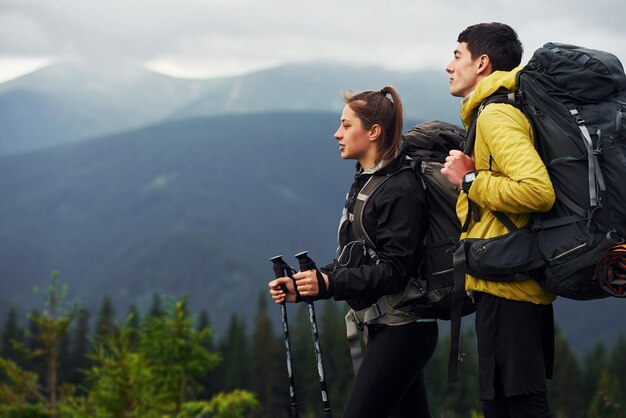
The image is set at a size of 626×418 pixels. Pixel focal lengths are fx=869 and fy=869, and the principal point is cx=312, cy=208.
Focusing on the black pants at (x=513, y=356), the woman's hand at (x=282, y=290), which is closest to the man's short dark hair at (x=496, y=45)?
the black pants at (x=513, y=356)

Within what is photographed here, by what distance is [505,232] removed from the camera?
11.2 ft

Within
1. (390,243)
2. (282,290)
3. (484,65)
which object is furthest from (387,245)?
(484,65)

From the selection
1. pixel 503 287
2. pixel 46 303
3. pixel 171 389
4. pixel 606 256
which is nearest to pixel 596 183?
pixel 606 256

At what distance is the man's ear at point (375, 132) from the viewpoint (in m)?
4.13

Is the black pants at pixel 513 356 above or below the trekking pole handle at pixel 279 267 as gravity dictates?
below

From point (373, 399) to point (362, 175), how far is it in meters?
1.04

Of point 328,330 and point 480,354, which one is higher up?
point 328,330

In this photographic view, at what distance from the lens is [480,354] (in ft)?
11.1

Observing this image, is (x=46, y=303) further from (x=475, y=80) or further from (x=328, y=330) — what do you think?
(x=328, y=330)

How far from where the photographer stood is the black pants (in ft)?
10.9

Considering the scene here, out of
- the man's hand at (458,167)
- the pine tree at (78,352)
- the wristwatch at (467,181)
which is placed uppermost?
the pine tree at (78,352)

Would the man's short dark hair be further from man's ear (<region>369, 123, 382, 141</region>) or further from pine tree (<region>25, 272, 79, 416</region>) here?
pine tree (<region>25, 272, 79, 416</region>)

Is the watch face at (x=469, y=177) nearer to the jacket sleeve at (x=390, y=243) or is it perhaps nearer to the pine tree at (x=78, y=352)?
the jacket sleeve at (x=390, y=243)

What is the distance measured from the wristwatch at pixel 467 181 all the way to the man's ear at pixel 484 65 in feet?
1.88
